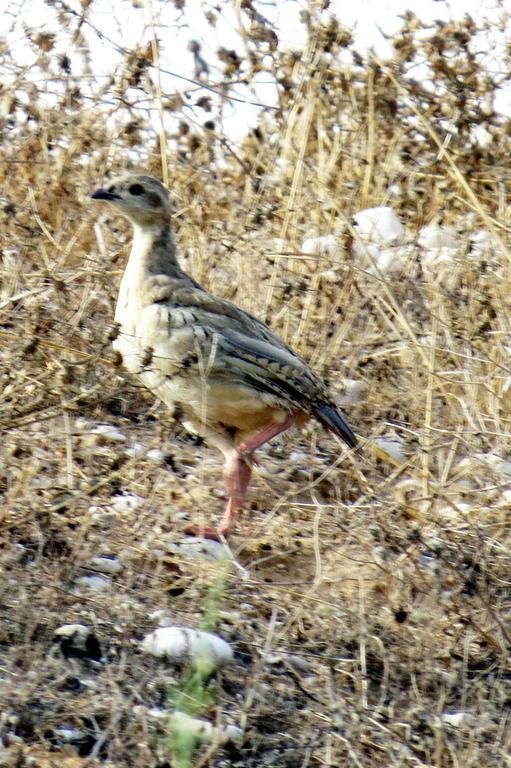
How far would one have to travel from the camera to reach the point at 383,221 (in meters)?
9.55

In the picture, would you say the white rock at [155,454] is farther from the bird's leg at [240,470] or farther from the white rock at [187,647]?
the white rock at [187,647]

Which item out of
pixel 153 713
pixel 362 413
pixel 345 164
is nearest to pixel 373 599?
pixel 153 713

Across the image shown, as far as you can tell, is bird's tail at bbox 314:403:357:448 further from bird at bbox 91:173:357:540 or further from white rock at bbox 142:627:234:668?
white rock at bbox 142:627:234:668

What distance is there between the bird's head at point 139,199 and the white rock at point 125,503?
5.33ft

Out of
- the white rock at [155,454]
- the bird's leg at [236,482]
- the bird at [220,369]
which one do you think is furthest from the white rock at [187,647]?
the bird's leg at [236,482]

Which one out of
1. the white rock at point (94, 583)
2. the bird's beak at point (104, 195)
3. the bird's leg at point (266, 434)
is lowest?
the white rock at point (94, 583)

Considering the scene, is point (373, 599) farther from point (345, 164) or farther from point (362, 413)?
point (345, 164)

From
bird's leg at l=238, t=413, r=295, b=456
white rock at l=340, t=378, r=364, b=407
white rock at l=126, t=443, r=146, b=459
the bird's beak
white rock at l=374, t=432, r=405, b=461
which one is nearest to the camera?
white rock at l=126, t=443, r=146, b=459

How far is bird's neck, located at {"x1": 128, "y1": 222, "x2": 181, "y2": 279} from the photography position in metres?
7.63

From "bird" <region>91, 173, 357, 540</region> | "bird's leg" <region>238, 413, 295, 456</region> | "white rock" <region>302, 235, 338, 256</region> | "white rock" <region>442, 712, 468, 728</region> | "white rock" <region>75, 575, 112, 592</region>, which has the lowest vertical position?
"white rock" <region>442, 712, 468, 728</region>

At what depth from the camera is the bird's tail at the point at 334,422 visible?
7270 millimetres

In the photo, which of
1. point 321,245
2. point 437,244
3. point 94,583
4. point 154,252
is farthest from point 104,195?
point 437,244

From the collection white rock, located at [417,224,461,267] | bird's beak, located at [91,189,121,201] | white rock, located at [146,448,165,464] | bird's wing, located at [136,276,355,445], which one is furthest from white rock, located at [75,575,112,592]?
white rock, located at [417,224,461,267]

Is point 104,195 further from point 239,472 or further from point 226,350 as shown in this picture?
point 239,472
